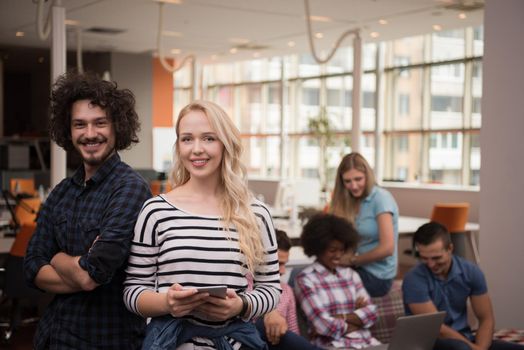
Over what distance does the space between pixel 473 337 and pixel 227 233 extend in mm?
2482

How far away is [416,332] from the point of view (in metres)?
Result: 3.54

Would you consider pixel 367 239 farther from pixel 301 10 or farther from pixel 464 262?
pixel 301 10

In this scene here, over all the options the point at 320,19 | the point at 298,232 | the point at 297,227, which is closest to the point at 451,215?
the point at 297,227

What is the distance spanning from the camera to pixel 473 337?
13.3 feet

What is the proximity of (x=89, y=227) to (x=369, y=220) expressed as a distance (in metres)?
2.85

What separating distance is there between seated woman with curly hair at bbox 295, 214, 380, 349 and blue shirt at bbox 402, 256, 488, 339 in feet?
0.92

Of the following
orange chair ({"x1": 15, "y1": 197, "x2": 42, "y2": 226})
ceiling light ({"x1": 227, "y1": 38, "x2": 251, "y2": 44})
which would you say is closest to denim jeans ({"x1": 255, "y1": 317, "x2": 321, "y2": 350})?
orange chair ({"x1": 15, "y1": 197, "x2": 42, "y2": 226})

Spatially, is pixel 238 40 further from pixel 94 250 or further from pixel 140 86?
pixel 94 250

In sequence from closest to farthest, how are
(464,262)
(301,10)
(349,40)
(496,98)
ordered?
(464,262) < (496,98) < (301,10) < (349,40)

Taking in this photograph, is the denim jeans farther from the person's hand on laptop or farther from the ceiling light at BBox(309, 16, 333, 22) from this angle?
the ceiling light at BBox(309, 16, 333, 22)

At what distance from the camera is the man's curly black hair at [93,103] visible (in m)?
2.25

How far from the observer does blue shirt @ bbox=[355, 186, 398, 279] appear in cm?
469

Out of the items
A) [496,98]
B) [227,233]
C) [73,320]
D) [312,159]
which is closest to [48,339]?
[73,320]

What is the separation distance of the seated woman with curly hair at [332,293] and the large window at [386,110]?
5.82 metres
